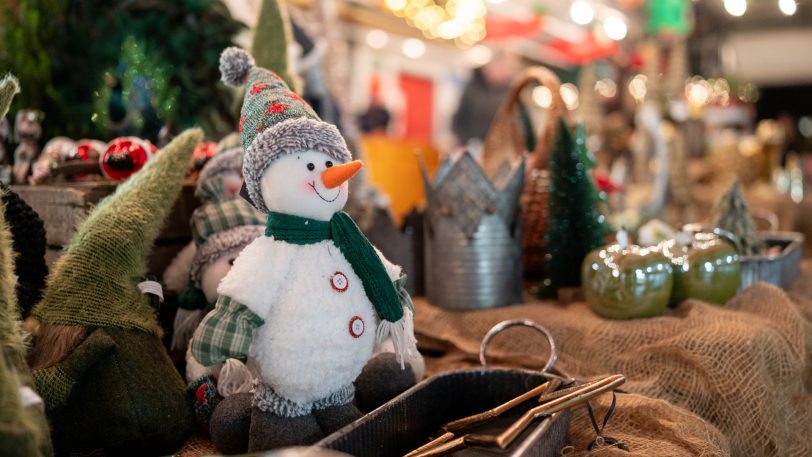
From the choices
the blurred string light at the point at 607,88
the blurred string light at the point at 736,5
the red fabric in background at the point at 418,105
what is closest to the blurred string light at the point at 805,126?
the blurred string light at the point at 607,88

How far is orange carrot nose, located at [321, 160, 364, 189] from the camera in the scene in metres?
0.71

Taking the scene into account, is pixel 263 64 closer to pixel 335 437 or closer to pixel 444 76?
pixel 335 437

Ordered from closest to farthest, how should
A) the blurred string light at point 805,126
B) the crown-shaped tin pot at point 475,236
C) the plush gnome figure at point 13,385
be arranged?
the plush gnome figure at point 13,385
the crown-shaped tin pot at point 475,236
the blurred string light at point 805,126

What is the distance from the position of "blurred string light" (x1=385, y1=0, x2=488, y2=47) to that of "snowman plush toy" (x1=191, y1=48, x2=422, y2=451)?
334cm

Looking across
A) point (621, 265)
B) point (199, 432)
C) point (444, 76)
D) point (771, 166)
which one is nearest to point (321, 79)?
point (621, 265)

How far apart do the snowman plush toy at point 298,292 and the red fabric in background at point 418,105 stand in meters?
6.44

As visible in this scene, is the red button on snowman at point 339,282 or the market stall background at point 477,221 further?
the market stall background at point 477,221

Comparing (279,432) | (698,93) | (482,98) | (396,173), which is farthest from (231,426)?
(698,93)

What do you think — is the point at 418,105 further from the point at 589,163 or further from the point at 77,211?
the point at 77,211

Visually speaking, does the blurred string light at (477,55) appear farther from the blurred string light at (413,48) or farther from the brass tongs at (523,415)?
the brass tongs at (523,415)

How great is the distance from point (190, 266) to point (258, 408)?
0.34 meters

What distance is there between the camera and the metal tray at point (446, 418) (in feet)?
2.20

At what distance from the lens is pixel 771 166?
3033 mm

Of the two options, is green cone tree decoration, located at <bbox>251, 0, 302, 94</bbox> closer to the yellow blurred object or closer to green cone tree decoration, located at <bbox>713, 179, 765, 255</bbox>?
green cone tree decoration, located at <bbox>713, 179, 765, 255</bbox>
